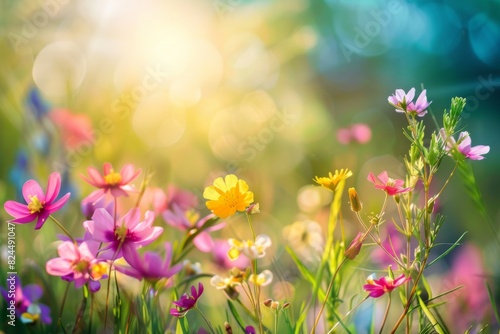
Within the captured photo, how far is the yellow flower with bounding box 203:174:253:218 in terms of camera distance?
466 millimetres

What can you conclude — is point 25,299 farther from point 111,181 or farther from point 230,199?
Result: point 230,199

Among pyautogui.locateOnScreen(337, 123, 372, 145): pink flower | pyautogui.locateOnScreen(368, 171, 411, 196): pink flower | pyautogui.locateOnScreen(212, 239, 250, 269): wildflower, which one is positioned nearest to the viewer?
pyautogui.locateOnScreen(368, 171, 411, 196): pink flower

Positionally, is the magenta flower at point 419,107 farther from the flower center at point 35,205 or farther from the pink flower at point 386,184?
the flower center at point 35,205

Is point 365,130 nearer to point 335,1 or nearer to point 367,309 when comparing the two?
point 367,309

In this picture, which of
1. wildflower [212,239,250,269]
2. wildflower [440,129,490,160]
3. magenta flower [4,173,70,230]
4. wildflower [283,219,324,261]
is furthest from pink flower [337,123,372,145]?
magenta flower [4,173,70,230]

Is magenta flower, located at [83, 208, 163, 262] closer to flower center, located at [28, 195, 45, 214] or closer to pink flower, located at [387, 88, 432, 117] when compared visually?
flower center, located at [28, 195, 45, 214]

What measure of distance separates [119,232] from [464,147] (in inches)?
11.7

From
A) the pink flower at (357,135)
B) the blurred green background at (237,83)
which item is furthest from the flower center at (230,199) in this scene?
the blurred green background at (237,83)

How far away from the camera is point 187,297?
511 mm

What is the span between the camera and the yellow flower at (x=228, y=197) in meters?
0.47

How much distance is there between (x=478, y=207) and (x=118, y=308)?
332 millimetres

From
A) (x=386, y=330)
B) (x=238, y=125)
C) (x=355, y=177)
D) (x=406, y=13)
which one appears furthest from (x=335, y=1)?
(x=386, y=330)

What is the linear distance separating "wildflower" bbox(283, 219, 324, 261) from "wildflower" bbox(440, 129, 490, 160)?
1.01ft

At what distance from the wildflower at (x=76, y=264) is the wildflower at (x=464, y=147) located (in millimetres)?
303
